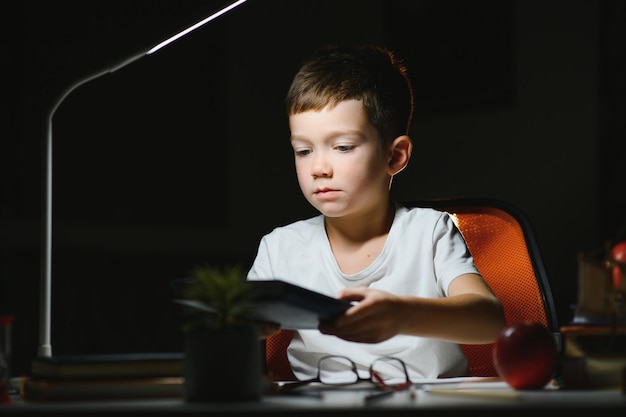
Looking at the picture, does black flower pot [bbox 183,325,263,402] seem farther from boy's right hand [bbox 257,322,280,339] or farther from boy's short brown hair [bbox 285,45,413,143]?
boy's short brown hair [bbox 285,45,413,143]

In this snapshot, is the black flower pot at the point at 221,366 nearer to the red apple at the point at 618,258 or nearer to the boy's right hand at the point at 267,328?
the boy's right hand at the point at 267,328

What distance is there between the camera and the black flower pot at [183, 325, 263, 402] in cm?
81

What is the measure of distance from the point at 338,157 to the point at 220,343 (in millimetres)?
580

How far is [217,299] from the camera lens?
0.84m

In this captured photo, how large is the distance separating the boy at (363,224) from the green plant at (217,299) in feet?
1.54

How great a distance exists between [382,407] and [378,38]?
231 cm

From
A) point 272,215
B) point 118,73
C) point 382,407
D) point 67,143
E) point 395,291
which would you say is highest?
point 118,73

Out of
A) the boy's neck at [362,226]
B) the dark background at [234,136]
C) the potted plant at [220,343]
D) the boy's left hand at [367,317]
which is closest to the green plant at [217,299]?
the potted plant at [220,343]

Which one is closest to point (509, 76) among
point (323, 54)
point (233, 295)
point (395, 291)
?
point (323, 54)

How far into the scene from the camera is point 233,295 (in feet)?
2.77

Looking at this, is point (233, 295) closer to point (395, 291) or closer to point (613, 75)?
point (395, 291)

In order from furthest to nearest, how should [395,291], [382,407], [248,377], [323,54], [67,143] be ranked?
[67,143], [323,54], [395,291], [248,377], [382,407]

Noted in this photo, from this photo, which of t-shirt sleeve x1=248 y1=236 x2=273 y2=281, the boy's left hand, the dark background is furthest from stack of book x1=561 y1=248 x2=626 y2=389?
the dark background

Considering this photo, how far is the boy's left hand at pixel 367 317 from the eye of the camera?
38.4 inches
